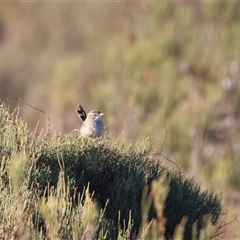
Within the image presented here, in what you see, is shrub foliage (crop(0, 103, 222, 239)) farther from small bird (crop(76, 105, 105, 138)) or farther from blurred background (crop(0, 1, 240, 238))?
blurred background (crop(0, 1, 240, 238))

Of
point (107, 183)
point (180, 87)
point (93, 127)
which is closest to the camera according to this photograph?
point (107, 183)

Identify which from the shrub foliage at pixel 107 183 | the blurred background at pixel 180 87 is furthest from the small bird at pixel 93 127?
the blurred background at pixel 180 87

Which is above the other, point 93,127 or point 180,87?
point 180,87

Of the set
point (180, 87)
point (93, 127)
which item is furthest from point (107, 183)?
point (180, 87)

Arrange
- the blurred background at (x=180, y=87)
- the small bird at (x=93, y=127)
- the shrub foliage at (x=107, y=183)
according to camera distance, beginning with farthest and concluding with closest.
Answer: the blurred background at (x=180, y=87) → the small bird at (x=93, y=127) → the shrub foliage at (x=107, y=183)

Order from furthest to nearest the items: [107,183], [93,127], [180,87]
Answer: [180,87] → [93,127] → [107,183]

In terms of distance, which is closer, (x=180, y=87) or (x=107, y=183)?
(x=107, y=183)

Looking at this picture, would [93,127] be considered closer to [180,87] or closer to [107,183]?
[107,183]

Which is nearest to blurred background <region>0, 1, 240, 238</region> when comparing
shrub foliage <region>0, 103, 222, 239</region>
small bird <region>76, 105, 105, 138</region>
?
small bird <region>76, 105, 105, 138</region>

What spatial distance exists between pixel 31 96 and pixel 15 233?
29685 millimetres

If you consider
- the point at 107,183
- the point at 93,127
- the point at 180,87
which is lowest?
the point at 107,183

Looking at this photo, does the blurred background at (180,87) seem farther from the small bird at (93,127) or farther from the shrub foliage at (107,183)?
the shrub foliage at (107,183)

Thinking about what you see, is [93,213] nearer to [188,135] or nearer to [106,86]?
[188,135]

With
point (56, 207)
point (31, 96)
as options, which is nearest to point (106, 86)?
point (31, 96)
